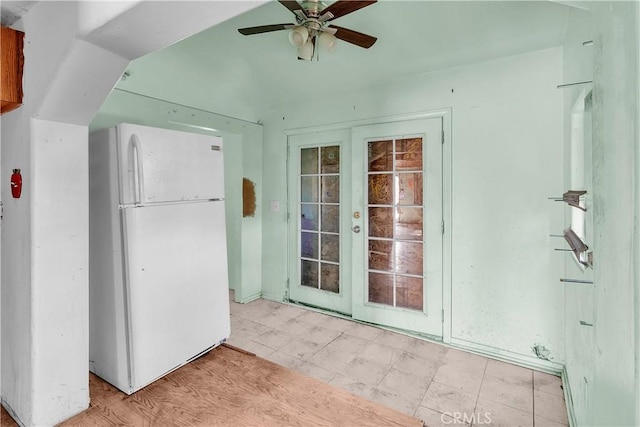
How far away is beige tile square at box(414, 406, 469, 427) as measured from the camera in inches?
71.3

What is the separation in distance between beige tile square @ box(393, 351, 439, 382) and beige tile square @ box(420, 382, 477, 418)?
0.13m

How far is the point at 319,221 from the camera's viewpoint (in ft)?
11.5

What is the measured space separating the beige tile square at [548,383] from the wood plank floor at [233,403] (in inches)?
56.2

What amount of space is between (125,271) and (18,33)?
112 centimetres

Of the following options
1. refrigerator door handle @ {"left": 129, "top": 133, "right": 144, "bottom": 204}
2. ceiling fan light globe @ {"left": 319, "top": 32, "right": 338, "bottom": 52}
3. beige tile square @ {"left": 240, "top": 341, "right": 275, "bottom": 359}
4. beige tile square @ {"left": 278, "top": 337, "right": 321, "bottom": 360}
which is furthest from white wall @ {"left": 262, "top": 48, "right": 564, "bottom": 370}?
refrigerator door handle @ {"left": 129, "top": 133, "right": 144, "bottom": 204}

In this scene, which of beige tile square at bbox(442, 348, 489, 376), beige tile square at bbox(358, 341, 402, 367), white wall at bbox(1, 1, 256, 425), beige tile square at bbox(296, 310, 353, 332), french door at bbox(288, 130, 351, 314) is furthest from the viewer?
french door at bbox(288, 130, 351, 314)

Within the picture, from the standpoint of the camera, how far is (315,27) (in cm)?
185

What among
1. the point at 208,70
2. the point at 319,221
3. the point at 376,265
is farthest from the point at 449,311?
the point at 208,70

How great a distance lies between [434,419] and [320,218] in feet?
7.06

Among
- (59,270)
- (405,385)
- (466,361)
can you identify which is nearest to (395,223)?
(466,361)

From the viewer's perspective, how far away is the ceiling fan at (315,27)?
1.65 metres

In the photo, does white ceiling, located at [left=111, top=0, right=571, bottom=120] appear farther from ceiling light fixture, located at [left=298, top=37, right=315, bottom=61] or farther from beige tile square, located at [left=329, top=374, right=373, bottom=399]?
beige tile square, located at [left=329, top=374, right=373, bottom=399]

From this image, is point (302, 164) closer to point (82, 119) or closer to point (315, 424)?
point (82, 119)

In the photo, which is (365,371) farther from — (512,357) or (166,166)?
(166,166)
